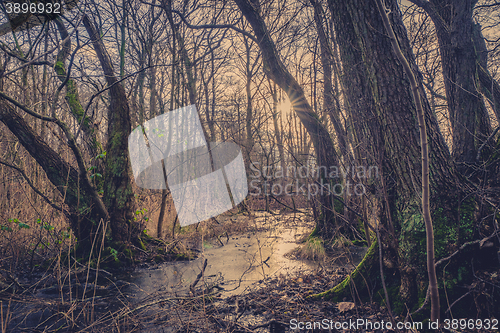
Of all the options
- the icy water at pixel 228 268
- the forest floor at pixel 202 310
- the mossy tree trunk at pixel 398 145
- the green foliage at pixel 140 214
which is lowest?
the icy water at pixel 228 268

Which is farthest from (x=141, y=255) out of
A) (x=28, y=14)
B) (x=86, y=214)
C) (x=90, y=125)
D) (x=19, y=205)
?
(x=28, y=14)

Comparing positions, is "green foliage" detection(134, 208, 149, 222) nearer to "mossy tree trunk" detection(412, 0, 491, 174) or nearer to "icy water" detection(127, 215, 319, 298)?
"icy water" detection(127, 215, 319, 298)

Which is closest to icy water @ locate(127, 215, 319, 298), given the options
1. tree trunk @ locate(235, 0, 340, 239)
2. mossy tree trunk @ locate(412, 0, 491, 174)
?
tree trunk @ locate(235, 0, 340, 239)

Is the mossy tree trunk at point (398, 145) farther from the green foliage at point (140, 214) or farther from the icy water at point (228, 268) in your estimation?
the green foliage at point (140, 214)

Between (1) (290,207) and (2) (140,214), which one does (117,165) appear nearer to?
(2) (140,214)

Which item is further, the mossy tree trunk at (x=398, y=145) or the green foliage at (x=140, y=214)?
the green foliage at (x=140, y=214)

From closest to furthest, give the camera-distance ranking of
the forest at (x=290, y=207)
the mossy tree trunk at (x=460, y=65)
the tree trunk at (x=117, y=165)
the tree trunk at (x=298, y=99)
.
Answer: the forest at (x=290, y=207) < the mossy tree trunk at (x=460, y=65) < the tree trunk at (x=117, y=165) < the tree trunk at (x=298, y=99)

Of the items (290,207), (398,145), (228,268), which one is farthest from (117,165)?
(398,145)

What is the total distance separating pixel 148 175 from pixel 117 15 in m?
4.45

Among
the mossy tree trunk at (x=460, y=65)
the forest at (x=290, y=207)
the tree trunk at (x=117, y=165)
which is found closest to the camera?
the forest at (x=290, y=207)

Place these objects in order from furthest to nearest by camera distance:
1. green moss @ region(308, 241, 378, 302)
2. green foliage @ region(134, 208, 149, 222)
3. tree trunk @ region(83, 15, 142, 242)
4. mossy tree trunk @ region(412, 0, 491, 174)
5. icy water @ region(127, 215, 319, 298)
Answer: green foliage @ region(134, 208, 149, 222), tree trunk @ region(83, 15, 142, 242), icy water @ region(127, 215, 319, 298), mossy tree trunk @ region(412, 0, 491, 174), green moss @ region(308, 241, 378, 302)

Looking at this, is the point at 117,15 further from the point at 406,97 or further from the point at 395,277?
the point at 395,277

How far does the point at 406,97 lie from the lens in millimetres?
2643

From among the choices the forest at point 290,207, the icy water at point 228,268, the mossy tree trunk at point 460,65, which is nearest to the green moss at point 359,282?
the forest at point 290,207
